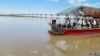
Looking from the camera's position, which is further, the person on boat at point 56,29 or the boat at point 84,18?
the boat at point 84,18

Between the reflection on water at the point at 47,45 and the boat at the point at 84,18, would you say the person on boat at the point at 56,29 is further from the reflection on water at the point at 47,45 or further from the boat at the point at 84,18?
the reflection on water at the point at 47,45

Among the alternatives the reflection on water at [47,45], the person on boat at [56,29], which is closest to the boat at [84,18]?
the person on boat at [56,29]

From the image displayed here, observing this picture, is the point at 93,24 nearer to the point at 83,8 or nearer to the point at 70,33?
the point at 83,8

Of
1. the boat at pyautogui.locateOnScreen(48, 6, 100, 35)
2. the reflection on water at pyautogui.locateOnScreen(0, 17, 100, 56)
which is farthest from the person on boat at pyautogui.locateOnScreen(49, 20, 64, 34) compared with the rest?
the reflection on water at pyautogui.locateOnScreen(0, 17, 100, 56)

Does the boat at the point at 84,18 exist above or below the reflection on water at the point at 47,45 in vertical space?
above

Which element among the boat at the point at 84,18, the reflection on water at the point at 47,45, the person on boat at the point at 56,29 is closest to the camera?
the reflection on water at the point at 47,45

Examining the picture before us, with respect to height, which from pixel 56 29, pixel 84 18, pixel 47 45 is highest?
pixel 84 18

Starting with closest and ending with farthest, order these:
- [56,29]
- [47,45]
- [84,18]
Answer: [47,45]
[56,29]
[84,18]

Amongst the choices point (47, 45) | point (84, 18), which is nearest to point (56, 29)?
point (84, 18)

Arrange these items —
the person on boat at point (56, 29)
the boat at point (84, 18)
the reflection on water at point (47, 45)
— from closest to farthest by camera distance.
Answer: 1. the reflection on water at point (47, 45)
2. the person on boat at point (56, 29)
3. the boat at point (84, 18)

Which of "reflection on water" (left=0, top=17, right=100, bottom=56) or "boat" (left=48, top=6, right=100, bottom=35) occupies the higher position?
"boat" (left=48, top=6, right=100, bottom=35)

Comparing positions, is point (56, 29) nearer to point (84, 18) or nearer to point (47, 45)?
point (84, 18)

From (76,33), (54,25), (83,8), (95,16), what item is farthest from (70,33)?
(95,16)

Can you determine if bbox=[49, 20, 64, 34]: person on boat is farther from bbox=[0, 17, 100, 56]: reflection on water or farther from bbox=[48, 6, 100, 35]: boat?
bbox=[0, 17, 100, 56]: reflection on water
